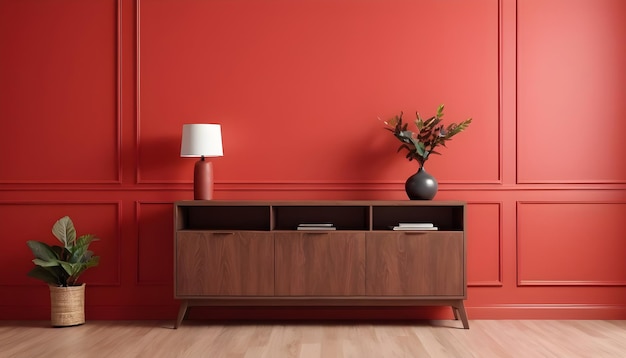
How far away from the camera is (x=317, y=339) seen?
406cm

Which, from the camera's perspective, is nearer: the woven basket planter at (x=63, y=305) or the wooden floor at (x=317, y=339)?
the wooden floor at (x=317, y=339)

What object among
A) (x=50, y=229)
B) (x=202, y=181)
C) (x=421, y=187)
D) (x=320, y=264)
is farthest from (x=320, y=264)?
(x=50, y=229)

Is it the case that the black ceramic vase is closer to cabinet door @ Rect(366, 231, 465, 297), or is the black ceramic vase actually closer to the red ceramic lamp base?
cabinet door @ Rect(366, 231, 465, 297)

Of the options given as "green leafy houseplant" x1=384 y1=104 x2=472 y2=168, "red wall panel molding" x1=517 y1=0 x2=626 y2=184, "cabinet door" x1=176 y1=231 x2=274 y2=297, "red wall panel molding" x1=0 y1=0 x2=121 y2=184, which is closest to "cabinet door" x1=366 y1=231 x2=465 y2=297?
"green leafy houseplant" x1=384 y1=104 x2=472 y2=168

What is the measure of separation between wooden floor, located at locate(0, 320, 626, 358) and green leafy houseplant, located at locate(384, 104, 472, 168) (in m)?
1.13

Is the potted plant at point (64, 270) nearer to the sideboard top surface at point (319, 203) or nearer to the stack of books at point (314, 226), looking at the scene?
the sideboard top surface at point (319, 203)

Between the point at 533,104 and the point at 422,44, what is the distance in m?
0.87

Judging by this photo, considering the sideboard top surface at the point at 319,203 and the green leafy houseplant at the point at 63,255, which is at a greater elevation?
the sideboard top surface at the point at 319,203

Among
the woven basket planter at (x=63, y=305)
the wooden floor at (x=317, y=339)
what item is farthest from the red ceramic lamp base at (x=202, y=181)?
the woven basket planter at (x=63, y=305)

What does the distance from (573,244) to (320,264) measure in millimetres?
1793

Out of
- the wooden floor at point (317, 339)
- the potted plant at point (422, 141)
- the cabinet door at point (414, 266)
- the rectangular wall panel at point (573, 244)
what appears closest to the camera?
the wooden floor at point (317, 339)

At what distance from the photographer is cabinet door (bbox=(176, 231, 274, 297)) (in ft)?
14.2

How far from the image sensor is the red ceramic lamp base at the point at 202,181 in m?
4.43

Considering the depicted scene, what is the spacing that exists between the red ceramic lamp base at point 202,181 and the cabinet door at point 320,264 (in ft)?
1.80
